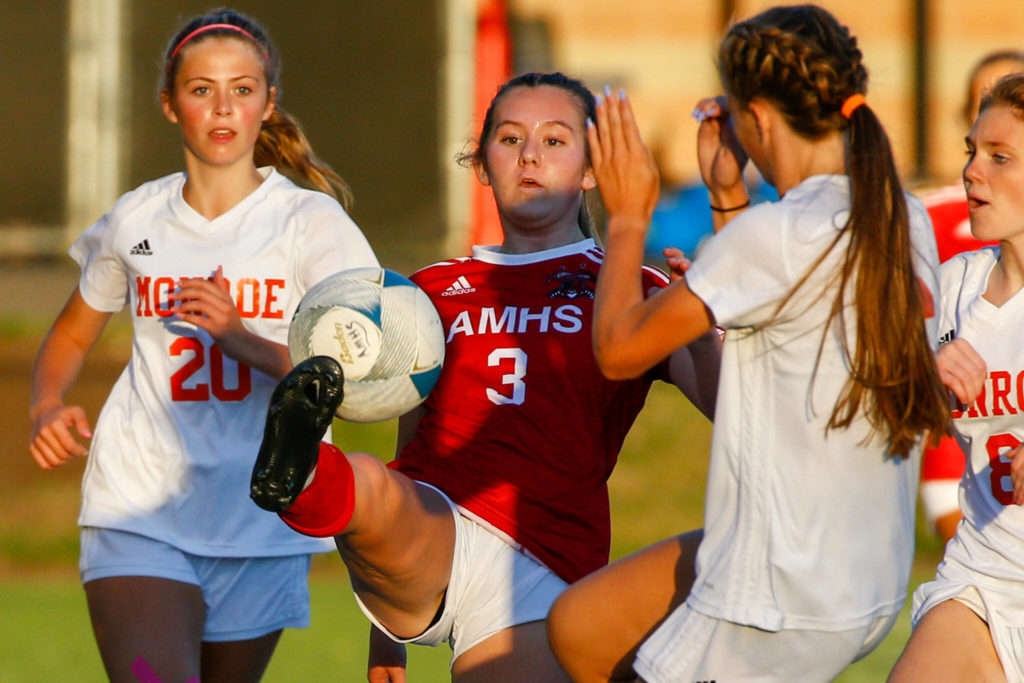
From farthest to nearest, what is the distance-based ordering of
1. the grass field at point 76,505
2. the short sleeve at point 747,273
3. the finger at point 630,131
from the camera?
the grass field at point 76,505 < the finger at point 630,131 < the short sleeve at point 747,273

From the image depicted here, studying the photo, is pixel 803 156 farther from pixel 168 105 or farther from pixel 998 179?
pixel 168 105

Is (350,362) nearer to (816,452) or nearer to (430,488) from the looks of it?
(430,488)

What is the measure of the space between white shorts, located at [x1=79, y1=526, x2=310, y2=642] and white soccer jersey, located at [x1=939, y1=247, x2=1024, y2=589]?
1561 millimetres

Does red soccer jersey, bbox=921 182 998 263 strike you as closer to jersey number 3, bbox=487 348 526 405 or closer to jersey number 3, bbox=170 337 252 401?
jersey number 3, bbox=487 348 526 405

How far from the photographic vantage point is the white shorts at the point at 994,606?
9.37 feet

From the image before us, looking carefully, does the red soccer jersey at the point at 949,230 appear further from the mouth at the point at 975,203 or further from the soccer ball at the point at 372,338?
the soccer ball at the point at 372,338

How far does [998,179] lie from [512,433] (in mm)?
1176

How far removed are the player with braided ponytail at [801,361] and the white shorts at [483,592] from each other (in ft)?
2.06

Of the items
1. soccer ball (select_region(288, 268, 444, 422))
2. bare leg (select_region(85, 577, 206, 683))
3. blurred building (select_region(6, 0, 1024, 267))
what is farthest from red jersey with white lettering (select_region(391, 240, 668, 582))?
blurred building (select_region(6, 0, 1024, 267))

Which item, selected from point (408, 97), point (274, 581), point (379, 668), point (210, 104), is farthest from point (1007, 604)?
point (408, 97)

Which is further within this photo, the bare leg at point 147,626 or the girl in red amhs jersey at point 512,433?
the bare leg at point 147,626

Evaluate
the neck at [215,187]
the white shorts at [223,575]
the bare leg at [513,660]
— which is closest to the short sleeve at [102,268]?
the neck at [215,187]

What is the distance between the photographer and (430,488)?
3043 mm

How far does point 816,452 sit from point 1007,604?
861mm
